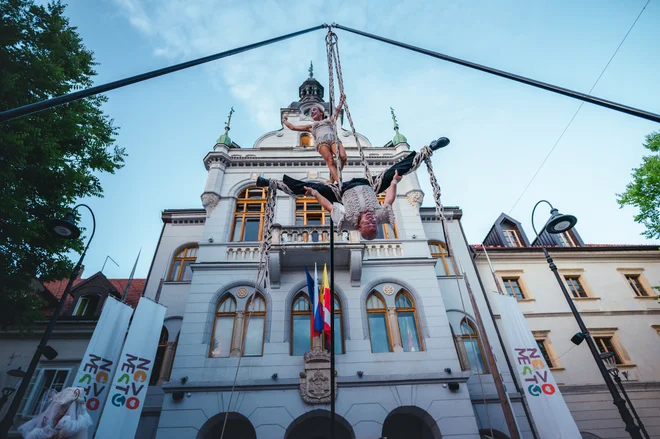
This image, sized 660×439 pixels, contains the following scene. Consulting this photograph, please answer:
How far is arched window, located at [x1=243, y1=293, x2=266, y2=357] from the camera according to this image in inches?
487

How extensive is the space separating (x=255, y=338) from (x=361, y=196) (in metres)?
8.81

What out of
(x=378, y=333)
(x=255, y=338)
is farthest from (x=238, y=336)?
(x=378, y=333)

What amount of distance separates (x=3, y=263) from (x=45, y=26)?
7296mm

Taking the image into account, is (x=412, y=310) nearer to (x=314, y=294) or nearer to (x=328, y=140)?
(x=314, y=294)

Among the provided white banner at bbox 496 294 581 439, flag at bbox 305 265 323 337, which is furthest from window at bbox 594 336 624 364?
flag at bbox 305 265 323 337

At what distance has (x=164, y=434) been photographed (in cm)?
1041

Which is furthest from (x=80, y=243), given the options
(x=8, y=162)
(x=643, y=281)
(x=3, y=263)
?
(x=643, y=281)

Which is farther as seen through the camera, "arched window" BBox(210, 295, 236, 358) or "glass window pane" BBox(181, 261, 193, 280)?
"glass window pane" BBox(181, 261, 193, 280)

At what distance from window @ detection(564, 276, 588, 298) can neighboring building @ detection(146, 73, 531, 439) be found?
597 centimetres

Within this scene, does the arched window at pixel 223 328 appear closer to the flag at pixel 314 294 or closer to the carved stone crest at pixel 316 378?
the carved stone crest at pixel 316 378

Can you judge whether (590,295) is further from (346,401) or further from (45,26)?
(45,26)

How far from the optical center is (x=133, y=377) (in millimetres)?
9820

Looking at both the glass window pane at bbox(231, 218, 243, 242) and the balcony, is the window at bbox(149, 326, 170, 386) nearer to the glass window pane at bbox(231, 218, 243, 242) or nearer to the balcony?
the glass window pane at bbox(231, 218, 243, 242)

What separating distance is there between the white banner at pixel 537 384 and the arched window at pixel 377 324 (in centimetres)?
426
